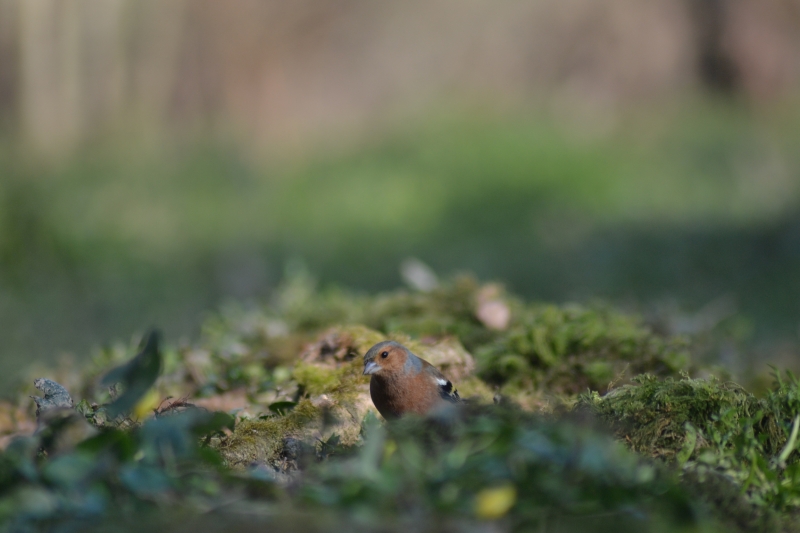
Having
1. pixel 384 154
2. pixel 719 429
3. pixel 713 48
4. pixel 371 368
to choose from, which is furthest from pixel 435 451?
pixel 713 48

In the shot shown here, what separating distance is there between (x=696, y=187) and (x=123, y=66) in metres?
10.4

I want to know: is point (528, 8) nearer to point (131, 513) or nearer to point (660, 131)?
point (660, 131)

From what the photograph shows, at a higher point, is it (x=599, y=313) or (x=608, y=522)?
(x=608, y=522)

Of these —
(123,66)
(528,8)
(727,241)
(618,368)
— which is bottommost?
(727,241)

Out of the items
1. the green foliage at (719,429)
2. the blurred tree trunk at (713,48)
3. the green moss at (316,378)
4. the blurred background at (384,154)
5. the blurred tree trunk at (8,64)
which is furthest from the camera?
the blurred tree trunk at (713,48)

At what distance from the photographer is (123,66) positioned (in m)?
14.0

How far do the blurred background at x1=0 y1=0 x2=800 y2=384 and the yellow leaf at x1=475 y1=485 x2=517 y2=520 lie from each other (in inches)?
239

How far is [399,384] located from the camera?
3.03 m

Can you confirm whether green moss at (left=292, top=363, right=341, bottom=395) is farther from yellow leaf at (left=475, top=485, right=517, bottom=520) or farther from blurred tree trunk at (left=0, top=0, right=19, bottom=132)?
blurred tree trunk at (left=0, top=0, right=19, bottom=132)

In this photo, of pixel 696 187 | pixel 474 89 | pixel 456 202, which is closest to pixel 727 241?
pixel 696 187

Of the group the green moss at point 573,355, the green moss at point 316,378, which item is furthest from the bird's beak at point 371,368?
the green moss at point 573,355

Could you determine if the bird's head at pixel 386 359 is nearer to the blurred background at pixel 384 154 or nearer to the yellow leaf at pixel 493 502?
the yellow leaf at pixel 493 502

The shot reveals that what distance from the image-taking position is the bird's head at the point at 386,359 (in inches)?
121

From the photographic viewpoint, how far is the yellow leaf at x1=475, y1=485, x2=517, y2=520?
6.03 feet
